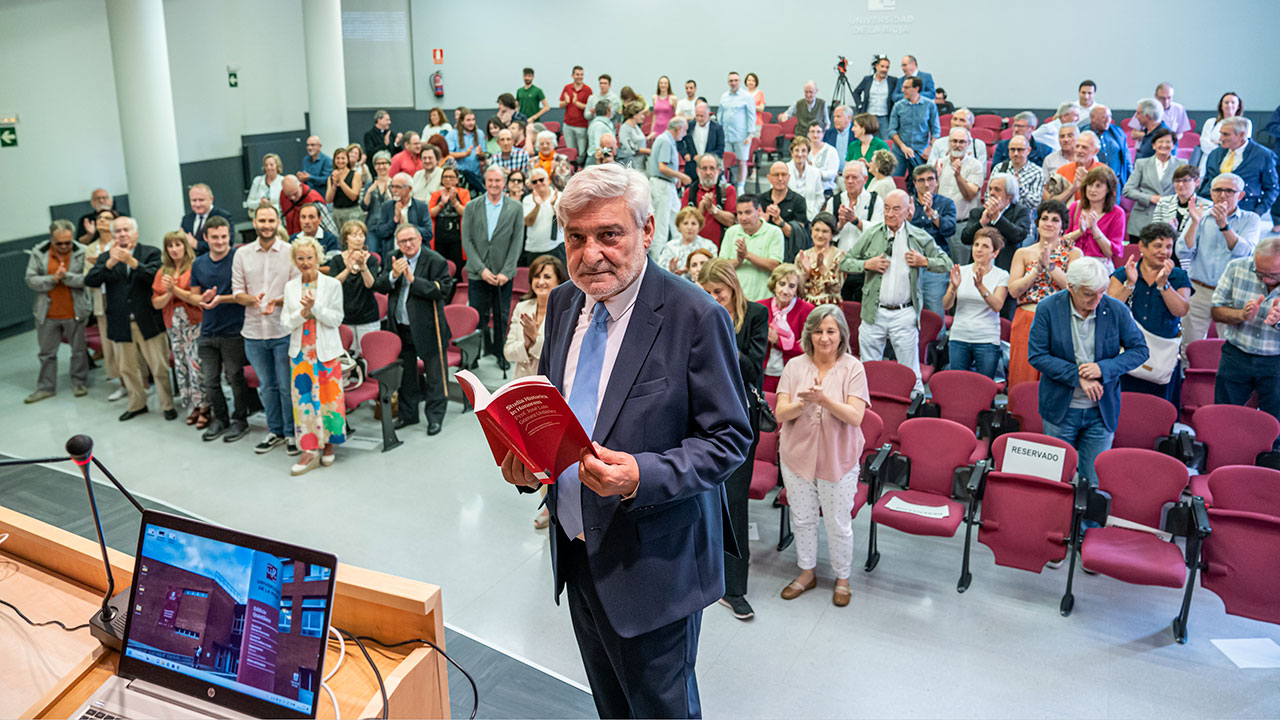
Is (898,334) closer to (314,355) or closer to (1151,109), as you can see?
(314,355)

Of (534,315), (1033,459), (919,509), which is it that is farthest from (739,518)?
(534,315)

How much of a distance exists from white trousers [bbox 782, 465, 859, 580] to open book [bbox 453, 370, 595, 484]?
109 inches

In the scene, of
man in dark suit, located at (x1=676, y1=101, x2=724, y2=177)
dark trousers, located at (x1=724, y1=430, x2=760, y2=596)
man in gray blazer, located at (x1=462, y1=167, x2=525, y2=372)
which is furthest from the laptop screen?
man in dark suit, located at (x1=676, y1=101, x2=724, y2=177)

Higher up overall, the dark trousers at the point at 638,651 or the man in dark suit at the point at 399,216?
the man in dark suit at the point at 399,216

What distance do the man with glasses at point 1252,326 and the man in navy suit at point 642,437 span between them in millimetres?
4443

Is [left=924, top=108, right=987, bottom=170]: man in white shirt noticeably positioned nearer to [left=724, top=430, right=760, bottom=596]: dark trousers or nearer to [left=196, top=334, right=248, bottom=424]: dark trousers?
[left=724, top=430, right=760, bottom=596]: dark trousers

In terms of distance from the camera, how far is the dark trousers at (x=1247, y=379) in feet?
17.5

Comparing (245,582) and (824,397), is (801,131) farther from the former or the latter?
(245,582)

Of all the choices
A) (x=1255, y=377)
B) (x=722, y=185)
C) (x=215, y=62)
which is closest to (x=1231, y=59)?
(x=722, y=185)

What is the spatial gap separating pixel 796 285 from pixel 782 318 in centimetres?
24

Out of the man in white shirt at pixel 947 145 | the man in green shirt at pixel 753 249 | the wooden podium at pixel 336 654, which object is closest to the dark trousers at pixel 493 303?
the man in green shirt at pixel 753 249

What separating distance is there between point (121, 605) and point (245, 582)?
556 millimetres

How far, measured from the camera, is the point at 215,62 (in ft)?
43.5

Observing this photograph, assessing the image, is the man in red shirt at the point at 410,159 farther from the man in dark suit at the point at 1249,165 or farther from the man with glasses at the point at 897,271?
the man in dark suit at the point at 1249,165
